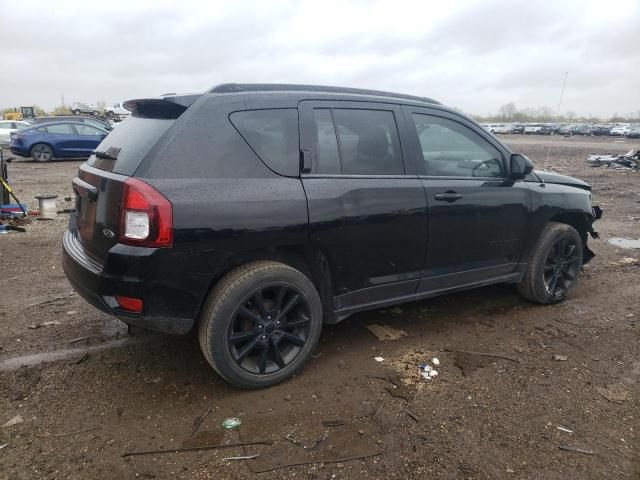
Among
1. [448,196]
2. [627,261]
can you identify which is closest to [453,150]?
[448,196]

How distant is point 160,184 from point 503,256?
2958 mm

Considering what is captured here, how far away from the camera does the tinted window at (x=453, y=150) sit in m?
3.87

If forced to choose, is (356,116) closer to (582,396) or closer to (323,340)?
(323,340)

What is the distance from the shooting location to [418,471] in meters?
2.52

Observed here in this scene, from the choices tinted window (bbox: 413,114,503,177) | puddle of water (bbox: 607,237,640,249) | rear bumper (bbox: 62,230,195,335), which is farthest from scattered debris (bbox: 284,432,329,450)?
puddle of water (bbox: 607,237,640,249)

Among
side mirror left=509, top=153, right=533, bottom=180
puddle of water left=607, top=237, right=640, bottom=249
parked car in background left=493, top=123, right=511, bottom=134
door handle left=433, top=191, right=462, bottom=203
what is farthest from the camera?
parked car in background left=493, top=123, right=511, bottom=134

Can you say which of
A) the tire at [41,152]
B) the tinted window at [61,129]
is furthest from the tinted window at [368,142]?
the tire at [41,152]

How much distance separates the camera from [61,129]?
18.2 metres

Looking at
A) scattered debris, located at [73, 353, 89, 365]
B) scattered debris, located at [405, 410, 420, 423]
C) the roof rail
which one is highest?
the roof rail

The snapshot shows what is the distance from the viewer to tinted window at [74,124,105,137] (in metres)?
18.3

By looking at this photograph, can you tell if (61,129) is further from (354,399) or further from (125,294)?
(354,399)

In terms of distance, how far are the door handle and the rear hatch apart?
74.4 inches

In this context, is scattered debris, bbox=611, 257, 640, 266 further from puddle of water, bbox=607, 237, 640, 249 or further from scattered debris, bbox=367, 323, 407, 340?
scattered debris, bbox=367, 323, 407, 340

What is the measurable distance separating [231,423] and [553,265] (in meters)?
3.38
